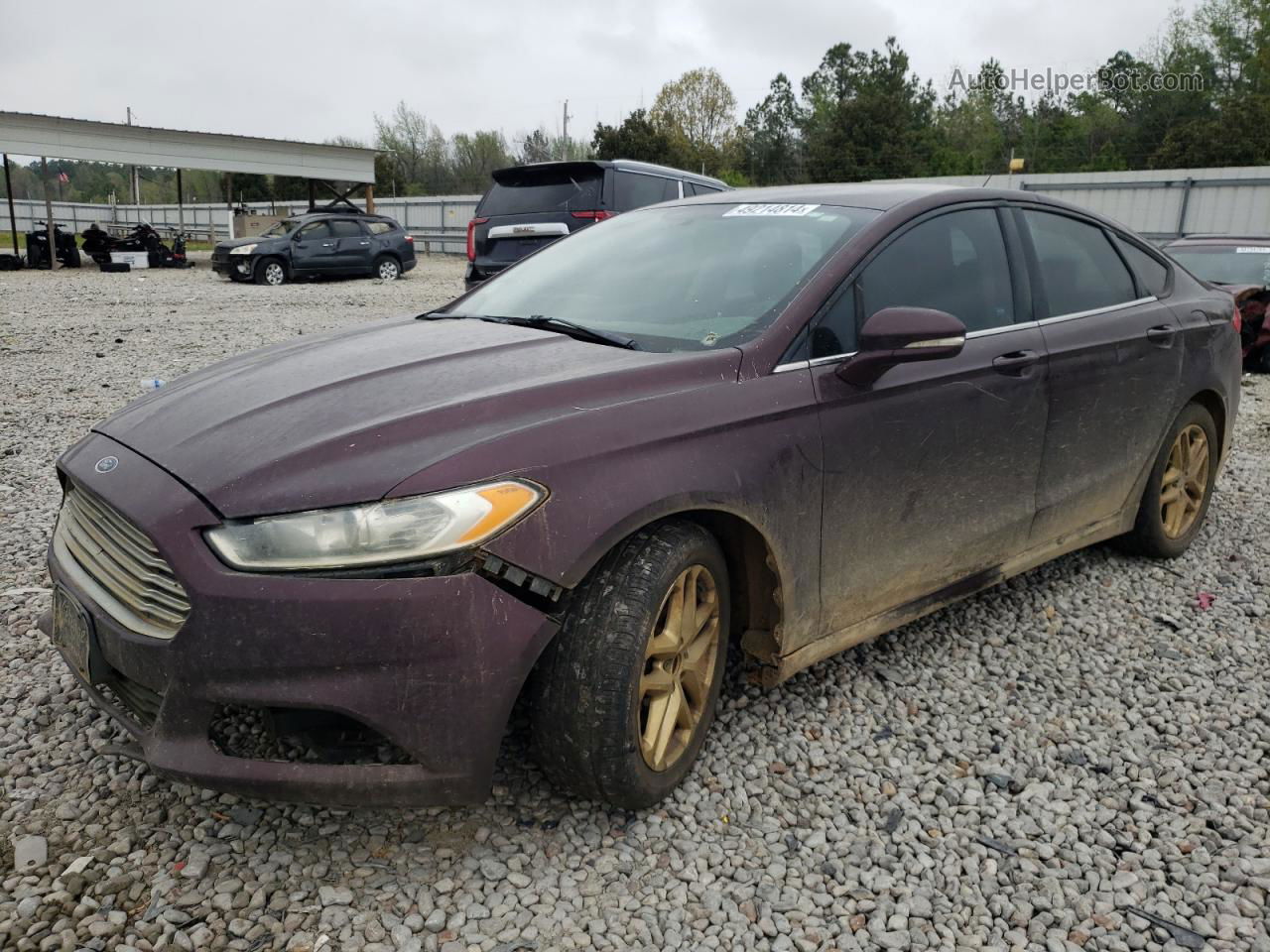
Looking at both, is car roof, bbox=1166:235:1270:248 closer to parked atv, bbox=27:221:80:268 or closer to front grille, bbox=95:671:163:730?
front grille, bbox=95:671:163:730

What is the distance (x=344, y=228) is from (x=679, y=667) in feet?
68.7

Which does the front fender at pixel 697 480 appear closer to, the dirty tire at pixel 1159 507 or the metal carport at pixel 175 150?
the dirty tire at pixel 1159 507

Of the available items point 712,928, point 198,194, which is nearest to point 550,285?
point 712,928

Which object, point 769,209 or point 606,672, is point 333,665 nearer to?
point 606,672

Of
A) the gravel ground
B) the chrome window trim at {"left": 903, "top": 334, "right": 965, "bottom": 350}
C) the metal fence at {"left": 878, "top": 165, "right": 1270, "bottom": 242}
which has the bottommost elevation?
the gravel ground

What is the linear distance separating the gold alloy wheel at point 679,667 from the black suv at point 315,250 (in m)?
20.2

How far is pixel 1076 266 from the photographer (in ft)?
12.6

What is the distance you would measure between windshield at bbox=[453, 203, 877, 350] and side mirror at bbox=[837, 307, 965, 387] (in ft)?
0.90

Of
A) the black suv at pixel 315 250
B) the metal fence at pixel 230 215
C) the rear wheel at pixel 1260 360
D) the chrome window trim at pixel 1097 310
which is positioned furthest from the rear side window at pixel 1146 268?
the metal fence at pixel 230 215

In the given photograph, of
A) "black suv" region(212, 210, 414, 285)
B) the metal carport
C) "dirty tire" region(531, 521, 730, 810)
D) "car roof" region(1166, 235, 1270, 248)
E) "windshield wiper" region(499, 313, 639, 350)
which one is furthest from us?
the metal carport

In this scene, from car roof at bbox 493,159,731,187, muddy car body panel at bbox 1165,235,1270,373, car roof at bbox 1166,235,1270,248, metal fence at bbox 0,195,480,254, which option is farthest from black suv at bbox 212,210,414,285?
muddy car body panel at bbox 1165,235,1270,373

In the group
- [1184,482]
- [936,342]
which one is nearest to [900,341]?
[936,342]

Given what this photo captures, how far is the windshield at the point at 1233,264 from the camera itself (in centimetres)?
1036

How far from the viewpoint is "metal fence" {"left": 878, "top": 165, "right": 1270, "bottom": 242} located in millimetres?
23328
